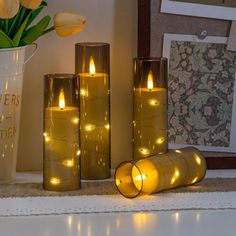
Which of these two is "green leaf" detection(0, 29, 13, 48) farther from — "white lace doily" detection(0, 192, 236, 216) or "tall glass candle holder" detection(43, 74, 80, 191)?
"white lace doily" detection(0, 192, 236, 216)

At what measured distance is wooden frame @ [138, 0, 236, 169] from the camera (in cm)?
120

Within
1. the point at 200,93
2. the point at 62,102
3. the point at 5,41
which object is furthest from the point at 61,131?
the point at 200,93

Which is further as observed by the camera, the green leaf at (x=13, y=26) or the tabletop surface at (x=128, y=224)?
the green leaf at (x=13, y=26)

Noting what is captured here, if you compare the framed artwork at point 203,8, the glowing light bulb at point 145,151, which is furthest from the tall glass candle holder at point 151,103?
the framed artwork at point 203,8

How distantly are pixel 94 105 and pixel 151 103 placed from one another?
91 millimetres

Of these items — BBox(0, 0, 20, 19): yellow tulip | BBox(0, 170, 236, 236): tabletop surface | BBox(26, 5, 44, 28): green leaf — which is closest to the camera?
BBox(0, 170, 236, 236): tabletop surface

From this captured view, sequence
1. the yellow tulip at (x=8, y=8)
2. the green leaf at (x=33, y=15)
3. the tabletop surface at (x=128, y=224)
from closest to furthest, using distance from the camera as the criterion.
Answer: the tabletop surface at (x=128, y=224) → the yellow tulip at (x=8, y=8) → the green leaf at (x=33, y=15)

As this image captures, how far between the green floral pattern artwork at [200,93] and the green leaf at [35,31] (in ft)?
0.75

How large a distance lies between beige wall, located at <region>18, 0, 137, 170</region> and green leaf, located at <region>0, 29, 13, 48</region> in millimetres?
126

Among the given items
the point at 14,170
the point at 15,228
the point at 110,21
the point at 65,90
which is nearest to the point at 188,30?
the point at 110,21

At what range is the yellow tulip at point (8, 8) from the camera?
1.02m

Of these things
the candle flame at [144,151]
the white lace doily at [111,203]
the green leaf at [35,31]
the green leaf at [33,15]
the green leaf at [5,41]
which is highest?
the green leaf at [33,15]

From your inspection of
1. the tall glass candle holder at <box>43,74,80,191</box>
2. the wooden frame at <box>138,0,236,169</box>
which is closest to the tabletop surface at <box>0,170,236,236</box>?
the tall glass candle holder at <box>43,74,80,191</box>

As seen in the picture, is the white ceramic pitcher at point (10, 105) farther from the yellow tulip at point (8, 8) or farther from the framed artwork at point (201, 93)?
the framed artwork at point (201, 93)
